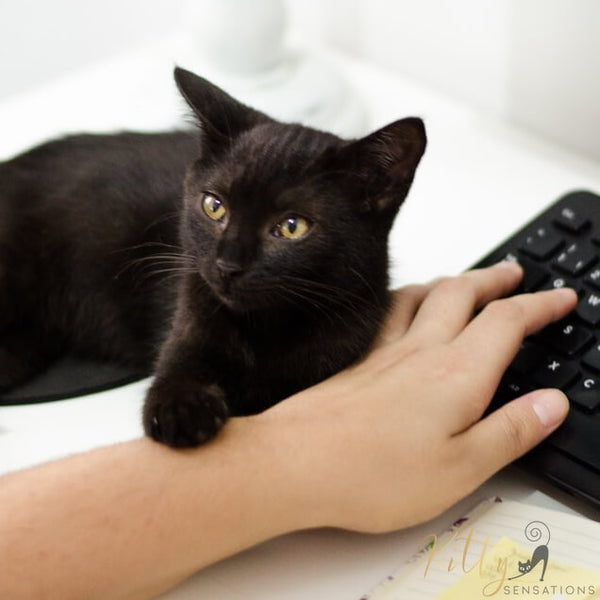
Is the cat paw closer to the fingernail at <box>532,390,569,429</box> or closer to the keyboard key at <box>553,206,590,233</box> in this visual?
the fingernail at <box>532,390,569,429</box>

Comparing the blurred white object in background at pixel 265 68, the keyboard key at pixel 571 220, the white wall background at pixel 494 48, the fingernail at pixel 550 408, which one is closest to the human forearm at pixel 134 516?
the fingernail at pixel 550 408

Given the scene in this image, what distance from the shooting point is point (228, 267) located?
0.78m

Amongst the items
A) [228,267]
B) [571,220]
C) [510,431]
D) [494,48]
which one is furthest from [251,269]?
[494,48]

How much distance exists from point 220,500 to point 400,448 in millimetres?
157

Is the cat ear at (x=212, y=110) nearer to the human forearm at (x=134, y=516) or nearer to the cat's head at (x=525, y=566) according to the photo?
the human forearm at (x=134, y=516)

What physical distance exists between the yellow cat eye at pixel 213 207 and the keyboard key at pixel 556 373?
34 centimetres

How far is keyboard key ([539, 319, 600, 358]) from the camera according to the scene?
33.1 inches

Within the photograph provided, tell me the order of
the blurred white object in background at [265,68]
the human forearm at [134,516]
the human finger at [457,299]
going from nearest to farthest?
the human forearm at [134,516], the human finger at [457,299], the blurred white object in background at [265,68]

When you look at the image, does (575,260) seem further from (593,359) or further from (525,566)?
(525,566)

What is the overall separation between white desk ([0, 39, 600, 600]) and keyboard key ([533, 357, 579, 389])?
0.31ft

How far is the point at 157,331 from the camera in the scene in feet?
3.56

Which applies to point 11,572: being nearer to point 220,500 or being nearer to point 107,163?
point 220,500

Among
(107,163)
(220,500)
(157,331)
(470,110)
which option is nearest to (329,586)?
(220,500)

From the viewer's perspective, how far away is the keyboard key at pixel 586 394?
78 centimetres
